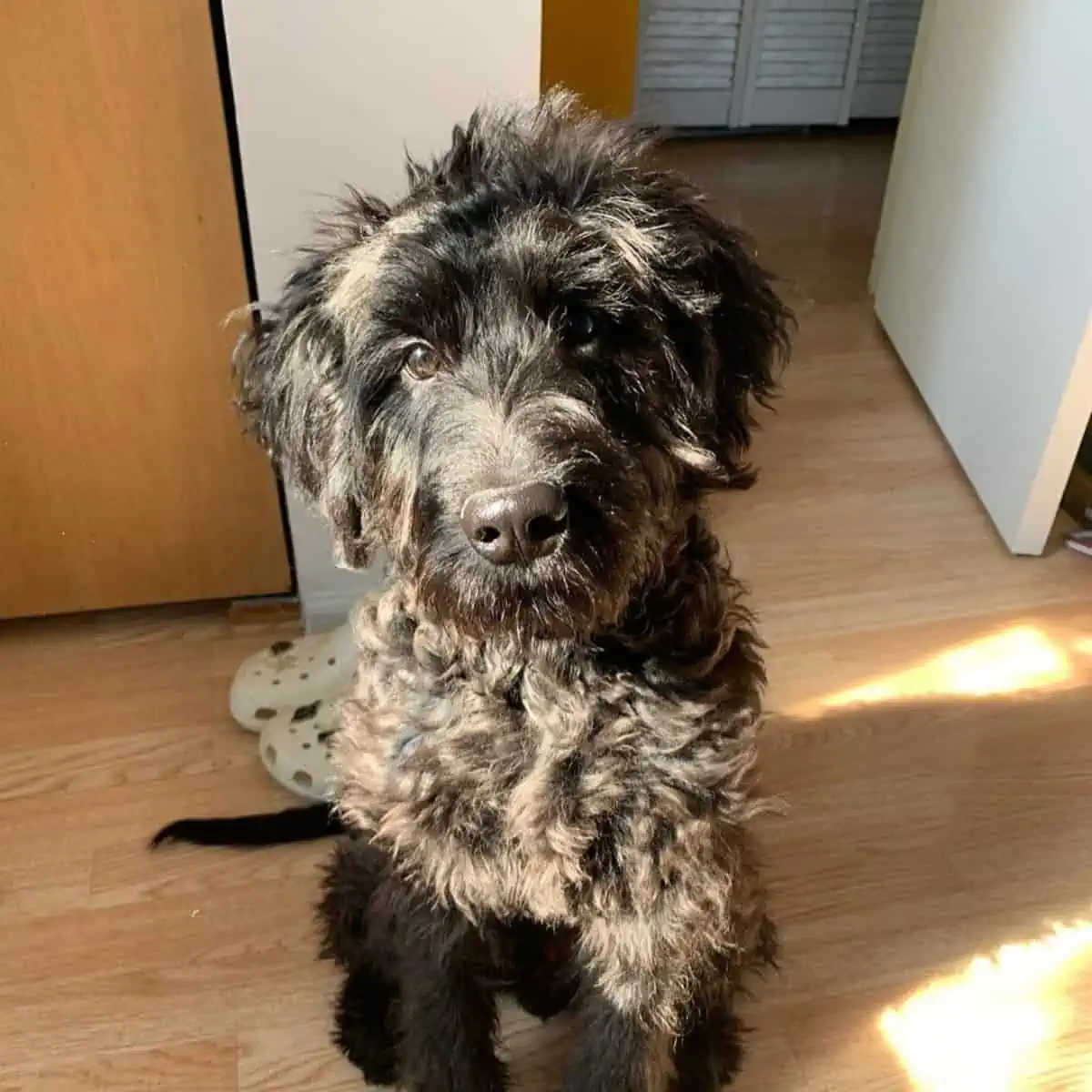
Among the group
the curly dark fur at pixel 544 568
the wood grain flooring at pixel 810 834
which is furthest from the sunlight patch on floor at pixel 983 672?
the curly dark fur at pixel 544 568

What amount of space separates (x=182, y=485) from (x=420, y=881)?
3.04 feet

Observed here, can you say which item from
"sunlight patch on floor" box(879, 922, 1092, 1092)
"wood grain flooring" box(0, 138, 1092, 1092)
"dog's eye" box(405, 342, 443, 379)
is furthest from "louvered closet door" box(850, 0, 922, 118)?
"dog's eye" box(405, 342, 443, 379)

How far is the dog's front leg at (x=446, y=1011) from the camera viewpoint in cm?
132

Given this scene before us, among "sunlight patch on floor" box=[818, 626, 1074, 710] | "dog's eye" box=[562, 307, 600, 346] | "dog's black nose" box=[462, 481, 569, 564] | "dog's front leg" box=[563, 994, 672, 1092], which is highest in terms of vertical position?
"dog's eye" box=[562, 307, 600, 346]

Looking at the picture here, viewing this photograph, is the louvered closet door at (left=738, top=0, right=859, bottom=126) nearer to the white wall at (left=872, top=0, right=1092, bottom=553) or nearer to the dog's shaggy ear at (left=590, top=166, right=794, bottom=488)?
the white wall at (left=872, top=0, right=1092, bottom=553)

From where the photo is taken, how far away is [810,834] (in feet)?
6.08

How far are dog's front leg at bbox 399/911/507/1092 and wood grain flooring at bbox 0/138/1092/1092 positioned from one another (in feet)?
0.76

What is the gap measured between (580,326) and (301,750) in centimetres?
96

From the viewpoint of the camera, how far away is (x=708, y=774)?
1220 mm

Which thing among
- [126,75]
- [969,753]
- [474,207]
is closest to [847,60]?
[969,753]

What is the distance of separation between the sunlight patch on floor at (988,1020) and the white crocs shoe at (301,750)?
85 cm

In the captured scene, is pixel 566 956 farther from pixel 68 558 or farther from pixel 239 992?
pixel 68 558

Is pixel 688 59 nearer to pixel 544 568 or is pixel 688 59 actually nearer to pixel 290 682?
pixel 290 682

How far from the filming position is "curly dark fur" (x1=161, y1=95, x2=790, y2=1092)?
1070 mm
